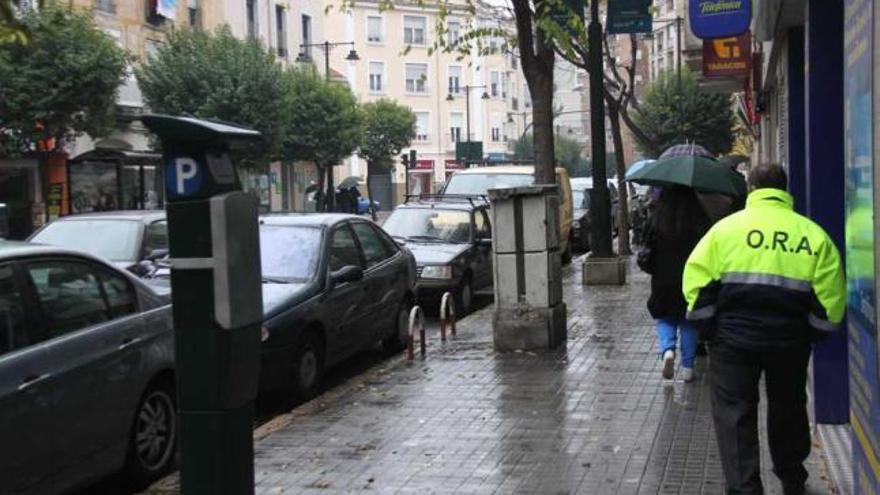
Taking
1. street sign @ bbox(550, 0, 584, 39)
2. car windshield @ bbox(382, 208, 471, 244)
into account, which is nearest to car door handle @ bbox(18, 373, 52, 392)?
street sign @ bbox(550, 0, 584, 39)

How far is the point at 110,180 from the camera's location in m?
31.8

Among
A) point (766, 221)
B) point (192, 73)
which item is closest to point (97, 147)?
point (192, 73)

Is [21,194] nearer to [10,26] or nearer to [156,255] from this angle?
[156,255]

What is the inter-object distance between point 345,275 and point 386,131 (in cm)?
5603

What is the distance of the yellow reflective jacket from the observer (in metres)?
4.43

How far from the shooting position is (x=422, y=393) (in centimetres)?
801

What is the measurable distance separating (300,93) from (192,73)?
11.0m

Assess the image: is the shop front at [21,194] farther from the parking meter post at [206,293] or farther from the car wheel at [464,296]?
the parking meter post at [206,293]

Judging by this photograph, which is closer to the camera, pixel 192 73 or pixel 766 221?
pixel 766 221

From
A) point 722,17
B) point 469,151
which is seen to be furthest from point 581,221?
point 469,151

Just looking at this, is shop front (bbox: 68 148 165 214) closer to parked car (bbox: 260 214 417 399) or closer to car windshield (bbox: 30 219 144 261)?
car windshield (bbox: 30 219 144 261)

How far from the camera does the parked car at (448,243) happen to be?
45.1 ft

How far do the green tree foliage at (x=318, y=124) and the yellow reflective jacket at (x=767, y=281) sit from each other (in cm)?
3988

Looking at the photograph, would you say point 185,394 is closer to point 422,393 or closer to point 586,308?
point 422,393
